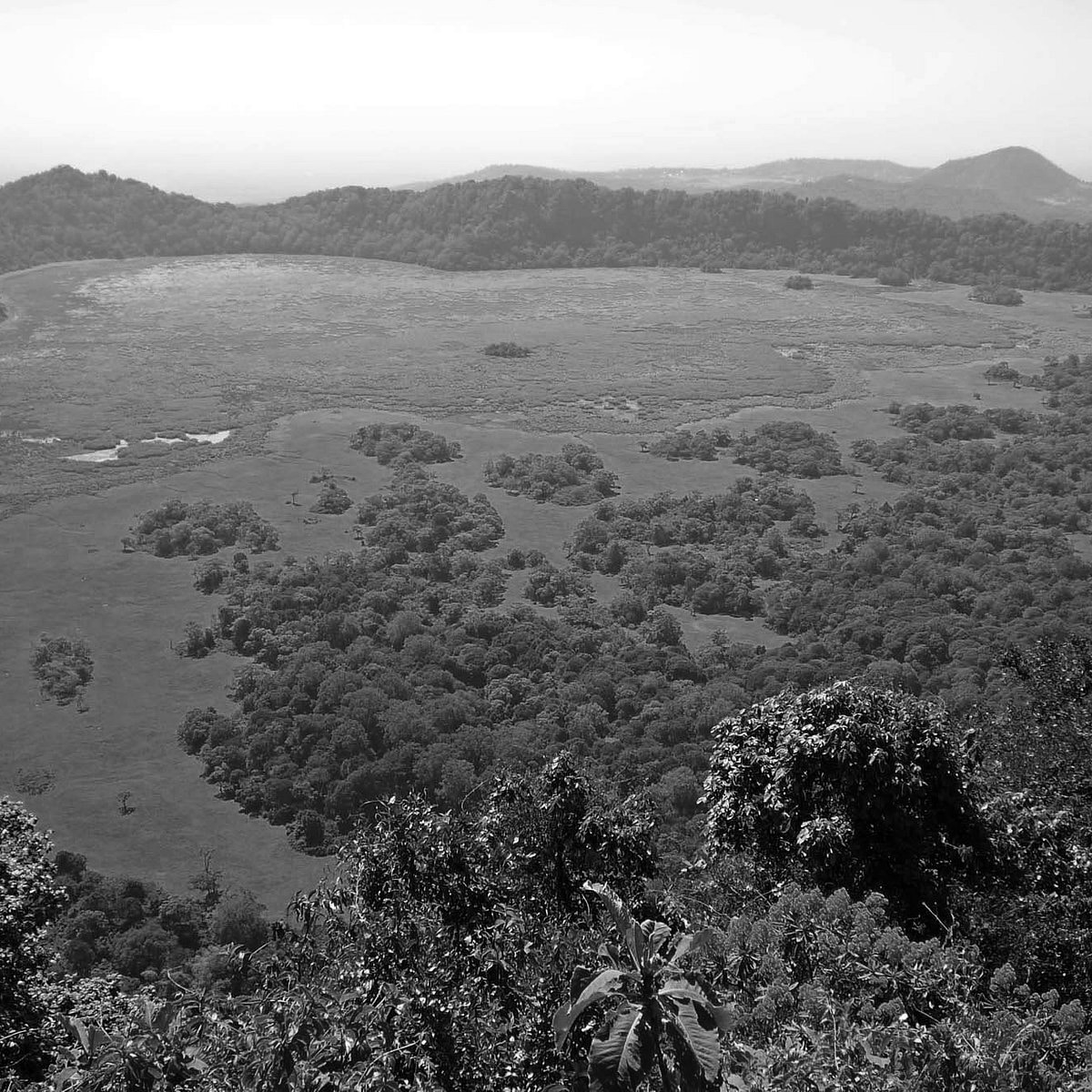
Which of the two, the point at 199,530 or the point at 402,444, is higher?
the point at 402,444

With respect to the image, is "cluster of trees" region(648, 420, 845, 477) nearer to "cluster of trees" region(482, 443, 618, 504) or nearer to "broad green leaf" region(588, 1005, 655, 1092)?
"cluster of trees" region(482, 443, 618, 504)

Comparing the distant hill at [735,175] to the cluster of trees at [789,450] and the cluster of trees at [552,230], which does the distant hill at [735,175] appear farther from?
the cluster of trees at [789,450]

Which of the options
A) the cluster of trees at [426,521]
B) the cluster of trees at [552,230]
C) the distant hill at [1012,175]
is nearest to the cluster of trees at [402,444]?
the cluster of trees at [426,521]

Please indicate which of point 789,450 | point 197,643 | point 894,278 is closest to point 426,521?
point 197,643

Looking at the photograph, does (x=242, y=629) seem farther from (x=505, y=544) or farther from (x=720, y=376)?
(x=720, y=376)

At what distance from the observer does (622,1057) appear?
4637 mm

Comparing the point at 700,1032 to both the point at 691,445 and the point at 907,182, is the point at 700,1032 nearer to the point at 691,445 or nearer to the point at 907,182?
the point at 691,445

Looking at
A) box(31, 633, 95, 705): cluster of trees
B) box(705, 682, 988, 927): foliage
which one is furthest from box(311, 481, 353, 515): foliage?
box(705, 682, 988, 927): foliage

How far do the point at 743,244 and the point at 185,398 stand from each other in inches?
2348

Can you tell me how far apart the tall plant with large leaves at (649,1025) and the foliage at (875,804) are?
240 inches

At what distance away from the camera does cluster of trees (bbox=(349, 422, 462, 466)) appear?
1981 inches

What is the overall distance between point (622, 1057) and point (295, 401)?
2190 inches

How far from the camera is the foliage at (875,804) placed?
35.8 feet

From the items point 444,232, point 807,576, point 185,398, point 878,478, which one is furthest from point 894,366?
point 444,232
